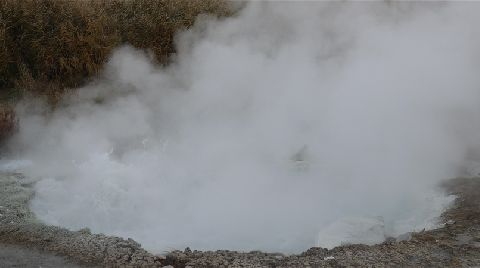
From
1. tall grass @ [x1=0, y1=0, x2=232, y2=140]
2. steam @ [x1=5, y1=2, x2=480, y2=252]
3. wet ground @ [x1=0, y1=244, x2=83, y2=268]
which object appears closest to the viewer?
wet ground @ [x1=0, y1=244, x2=83, y2=268]

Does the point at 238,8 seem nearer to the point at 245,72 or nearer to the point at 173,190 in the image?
the point at 245,72

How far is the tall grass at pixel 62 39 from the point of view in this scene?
645 centimetres

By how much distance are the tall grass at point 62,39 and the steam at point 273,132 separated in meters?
0.23

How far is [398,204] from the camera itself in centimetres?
495

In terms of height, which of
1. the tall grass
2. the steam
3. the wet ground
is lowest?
the wet ground

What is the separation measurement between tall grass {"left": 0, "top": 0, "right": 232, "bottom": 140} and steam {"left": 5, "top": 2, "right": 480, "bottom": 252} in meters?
0.23

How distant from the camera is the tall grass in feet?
21.2

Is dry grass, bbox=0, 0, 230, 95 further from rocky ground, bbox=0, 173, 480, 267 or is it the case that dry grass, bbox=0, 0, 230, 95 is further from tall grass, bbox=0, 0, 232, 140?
rocky ground, bbox=0, 173, 480, 267

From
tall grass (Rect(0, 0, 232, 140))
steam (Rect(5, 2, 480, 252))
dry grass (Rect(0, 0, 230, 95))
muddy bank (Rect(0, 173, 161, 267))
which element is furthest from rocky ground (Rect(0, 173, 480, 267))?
dry grass (Rect(0, 0, 230, 95))

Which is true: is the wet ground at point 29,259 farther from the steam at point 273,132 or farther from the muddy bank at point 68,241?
the steam at point 273,132

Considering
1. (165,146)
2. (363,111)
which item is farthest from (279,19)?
(165,146)

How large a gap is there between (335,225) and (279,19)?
3.06 metres

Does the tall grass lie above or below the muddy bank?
above

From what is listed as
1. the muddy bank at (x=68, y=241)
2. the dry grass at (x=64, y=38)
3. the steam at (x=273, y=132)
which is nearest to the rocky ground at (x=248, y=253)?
the muddy bank at (x=68, y=241)
